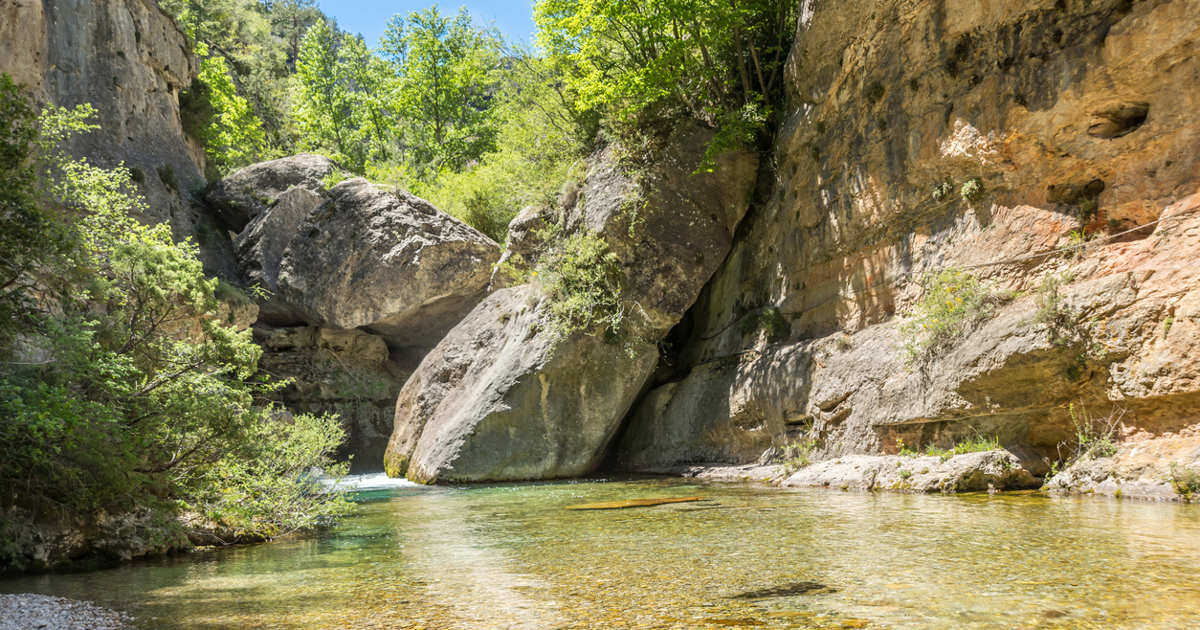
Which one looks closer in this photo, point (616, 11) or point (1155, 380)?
point (1155, 380)

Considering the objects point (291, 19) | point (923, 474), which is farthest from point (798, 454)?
point (291, 19)

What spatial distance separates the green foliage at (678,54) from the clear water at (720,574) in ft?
39.4

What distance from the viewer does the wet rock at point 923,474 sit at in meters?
11.0

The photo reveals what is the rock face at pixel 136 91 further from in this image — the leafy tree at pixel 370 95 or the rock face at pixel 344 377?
the leafy tree at pixel 370 95

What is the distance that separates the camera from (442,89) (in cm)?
4119

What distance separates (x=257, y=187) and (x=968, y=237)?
83.6 ft

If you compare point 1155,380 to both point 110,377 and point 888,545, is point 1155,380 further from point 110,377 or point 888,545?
point 110,377

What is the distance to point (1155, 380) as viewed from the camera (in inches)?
386

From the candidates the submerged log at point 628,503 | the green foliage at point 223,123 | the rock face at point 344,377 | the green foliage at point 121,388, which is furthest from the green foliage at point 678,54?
the green foliage at point 223,123

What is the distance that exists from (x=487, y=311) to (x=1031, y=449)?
14.8 meters

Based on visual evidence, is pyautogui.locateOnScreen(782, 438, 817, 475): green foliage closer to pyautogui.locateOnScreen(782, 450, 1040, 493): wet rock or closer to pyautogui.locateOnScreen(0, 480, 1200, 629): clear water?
pyautogui.locateOnScreen(782, 450, 1040, 493): wet rock

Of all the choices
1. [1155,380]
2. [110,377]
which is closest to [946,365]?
[1155,380]

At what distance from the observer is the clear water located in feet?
15.3

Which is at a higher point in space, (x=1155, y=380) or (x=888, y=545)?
(x=1155, y=380)
